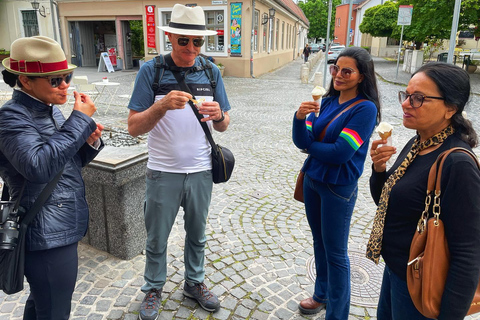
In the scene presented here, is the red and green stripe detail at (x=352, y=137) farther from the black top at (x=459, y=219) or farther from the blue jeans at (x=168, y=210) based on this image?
the blue jeans at (x=168, y=210)

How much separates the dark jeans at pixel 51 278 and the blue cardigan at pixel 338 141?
1.58m

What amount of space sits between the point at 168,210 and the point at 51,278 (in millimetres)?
910

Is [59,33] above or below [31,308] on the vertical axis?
above

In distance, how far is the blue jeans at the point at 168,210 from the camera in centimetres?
265

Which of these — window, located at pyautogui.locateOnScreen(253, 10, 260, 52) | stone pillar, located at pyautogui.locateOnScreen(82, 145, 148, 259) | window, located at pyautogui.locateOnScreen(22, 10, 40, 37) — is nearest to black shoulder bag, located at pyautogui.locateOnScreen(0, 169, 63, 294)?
stone pillar, located at pyautogui.locateOnScreen(82, 145, 148, 259)

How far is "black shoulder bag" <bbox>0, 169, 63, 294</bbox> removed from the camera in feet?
5.97

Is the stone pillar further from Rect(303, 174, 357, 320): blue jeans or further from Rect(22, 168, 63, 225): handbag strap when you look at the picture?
Rect(303, 174, 357, 320): blue jeans

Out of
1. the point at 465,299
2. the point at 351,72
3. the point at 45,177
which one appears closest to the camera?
the point at 465,299

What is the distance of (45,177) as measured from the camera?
6.00ft

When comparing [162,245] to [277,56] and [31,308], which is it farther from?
[277,56]

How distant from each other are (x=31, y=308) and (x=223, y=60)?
61.3ft

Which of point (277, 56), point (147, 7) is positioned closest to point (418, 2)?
point (277, 56)

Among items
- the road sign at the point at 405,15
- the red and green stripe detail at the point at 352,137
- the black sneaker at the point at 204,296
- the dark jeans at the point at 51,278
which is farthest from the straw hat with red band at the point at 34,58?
the road sign at the point at 405,15

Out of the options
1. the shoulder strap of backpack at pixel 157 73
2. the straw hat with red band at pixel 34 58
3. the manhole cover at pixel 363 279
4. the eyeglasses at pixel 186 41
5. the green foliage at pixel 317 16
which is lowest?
the manhole cover at pixel 363 279
